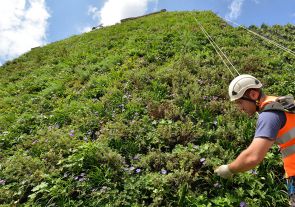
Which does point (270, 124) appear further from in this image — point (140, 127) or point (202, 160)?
point (140, 127)

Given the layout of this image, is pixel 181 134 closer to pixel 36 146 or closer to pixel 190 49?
pixel 36 146

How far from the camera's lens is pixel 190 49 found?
15297mm

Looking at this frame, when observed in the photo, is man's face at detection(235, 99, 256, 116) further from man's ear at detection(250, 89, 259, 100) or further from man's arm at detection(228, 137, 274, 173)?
man's arm at detection(228, 137, 274, 173)

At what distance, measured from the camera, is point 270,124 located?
432 centimetres

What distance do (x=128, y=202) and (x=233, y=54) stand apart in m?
9.15

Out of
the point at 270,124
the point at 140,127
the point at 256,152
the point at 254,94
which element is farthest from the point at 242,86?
the point at 140,127

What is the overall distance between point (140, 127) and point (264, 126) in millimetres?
5233

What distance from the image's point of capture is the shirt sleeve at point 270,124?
4.27m

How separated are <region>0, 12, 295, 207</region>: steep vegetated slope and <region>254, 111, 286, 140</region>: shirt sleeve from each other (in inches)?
101

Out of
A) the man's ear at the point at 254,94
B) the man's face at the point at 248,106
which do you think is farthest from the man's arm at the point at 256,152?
the man's ear at the point at 254,94

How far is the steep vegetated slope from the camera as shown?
23.2 ft

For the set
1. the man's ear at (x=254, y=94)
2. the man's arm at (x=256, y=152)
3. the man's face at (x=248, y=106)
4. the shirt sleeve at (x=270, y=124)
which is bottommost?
the man's arm at (x=256, y=152)

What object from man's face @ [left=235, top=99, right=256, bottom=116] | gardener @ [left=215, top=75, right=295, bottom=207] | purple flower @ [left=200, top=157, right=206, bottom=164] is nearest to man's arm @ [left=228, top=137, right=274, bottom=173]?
gardener @ [left=215, top=75, right=295, bottom=207]

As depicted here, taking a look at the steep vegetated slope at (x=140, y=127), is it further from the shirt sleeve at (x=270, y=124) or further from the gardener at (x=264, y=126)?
the shirt sleeve at (x=270, y=124)
